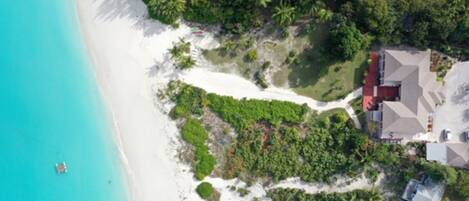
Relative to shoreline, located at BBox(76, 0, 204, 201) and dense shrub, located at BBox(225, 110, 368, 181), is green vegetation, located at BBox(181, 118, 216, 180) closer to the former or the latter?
shoreline, located at BBox(76, 0, 204, 201)

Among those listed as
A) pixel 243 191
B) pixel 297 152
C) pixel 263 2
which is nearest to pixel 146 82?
Answer: pixel 263 2

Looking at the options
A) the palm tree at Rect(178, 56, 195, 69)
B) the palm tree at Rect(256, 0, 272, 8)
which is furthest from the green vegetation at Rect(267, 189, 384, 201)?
the palm tree at Rect(256, 0, 272, 8)

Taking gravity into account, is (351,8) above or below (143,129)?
above

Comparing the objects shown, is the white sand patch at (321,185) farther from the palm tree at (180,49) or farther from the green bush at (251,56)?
the palm tree at (180,49)

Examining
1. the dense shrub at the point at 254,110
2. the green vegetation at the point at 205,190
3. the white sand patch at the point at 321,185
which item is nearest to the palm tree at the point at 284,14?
the dense shrub at the point at 254,110

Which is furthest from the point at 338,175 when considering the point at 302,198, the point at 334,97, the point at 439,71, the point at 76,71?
the point at 76,71

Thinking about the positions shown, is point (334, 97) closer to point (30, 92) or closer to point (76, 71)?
point (76, 71)
